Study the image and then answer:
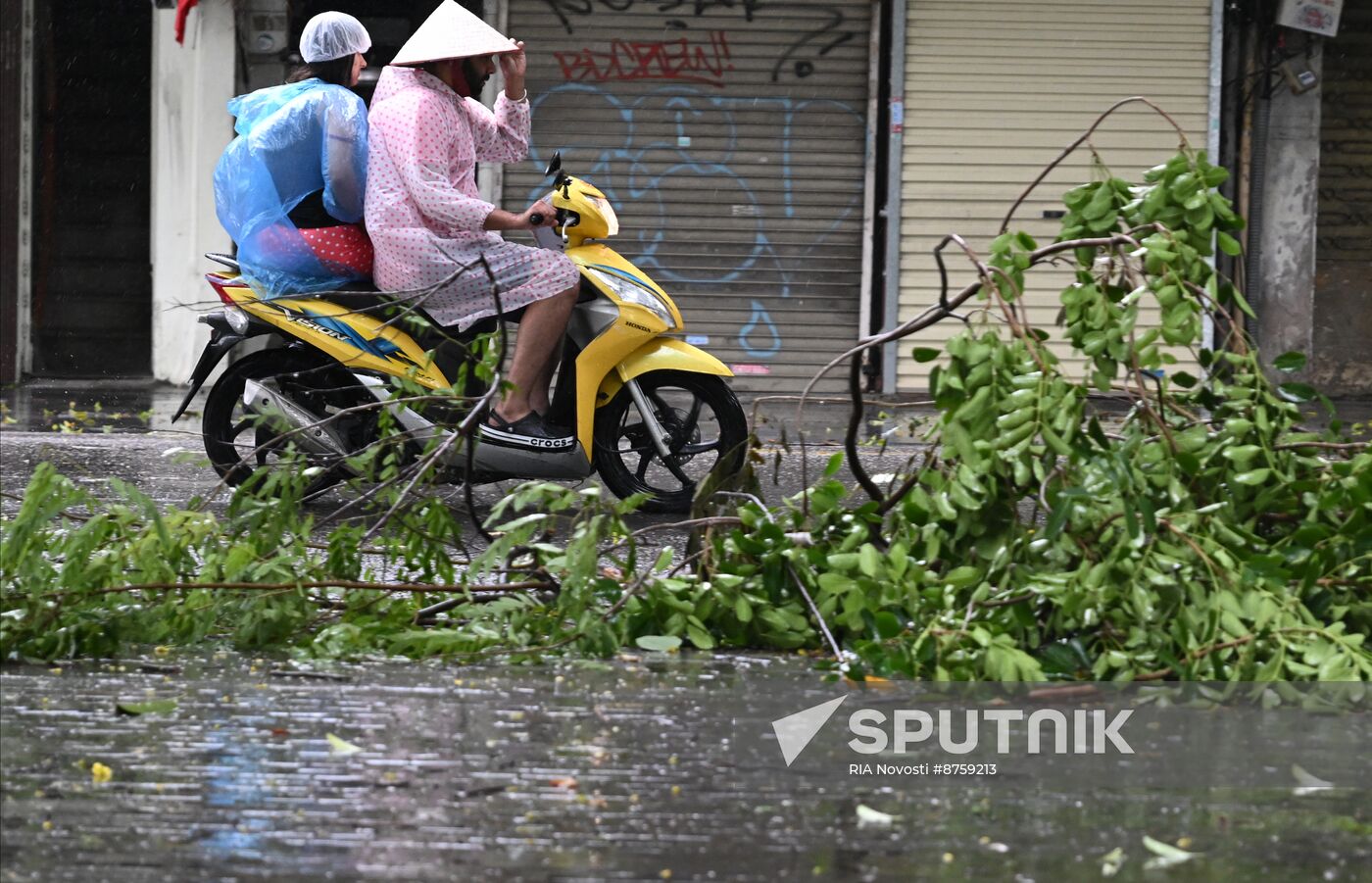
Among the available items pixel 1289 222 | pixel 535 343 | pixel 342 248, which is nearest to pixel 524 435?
pixel 535 343

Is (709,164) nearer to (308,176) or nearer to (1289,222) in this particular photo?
(1289,222)

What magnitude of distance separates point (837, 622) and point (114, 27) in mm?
10417

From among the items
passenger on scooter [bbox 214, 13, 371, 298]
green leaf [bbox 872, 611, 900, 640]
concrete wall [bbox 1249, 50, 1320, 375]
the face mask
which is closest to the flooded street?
green leaf [bbox 872, 611, 900, 640]

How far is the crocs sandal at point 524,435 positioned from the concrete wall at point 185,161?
667 cm

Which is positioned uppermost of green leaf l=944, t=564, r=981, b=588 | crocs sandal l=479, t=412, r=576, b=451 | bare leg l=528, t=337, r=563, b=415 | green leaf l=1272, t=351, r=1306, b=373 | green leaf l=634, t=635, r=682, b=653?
green leaf l=1272, t=351, r=1306, b=373

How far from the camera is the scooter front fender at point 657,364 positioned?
267 inches

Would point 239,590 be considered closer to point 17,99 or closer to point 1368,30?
point 17,99

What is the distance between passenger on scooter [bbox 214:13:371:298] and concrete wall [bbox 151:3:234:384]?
612 centimetres

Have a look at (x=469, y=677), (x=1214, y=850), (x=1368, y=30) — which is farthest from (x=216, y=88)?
(x=1214, y=850)

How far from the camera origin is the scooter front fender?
6777 millimetres

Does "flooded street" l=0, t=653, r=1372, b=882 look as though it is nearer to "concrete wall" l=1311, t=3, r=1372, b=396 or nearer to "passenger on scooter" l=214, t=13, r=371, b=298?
"passenger on scooter" l=214, t=13, r=371, b=298

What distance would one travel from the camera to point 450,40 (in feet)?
21.9

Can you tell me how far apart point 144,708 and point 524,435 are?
9.36 feet

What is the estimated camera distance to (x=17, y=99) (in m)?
12.8
